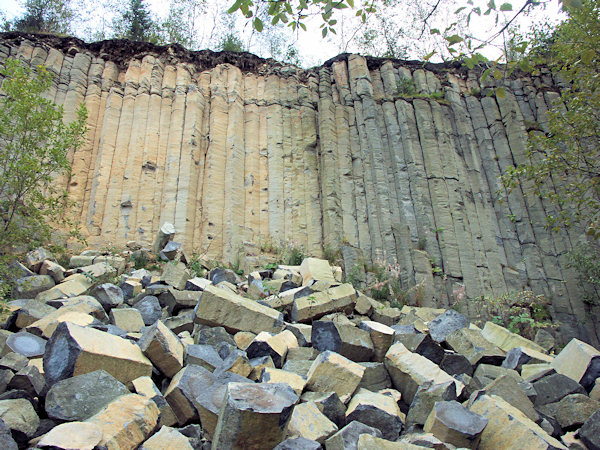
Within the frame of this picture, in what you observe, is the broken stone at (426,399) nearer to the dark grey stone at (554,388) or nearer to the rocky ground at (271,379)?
the rocky ground at (271,379)

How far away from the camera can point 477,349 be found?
18.3ft

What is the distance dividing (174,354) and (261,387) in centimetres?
144

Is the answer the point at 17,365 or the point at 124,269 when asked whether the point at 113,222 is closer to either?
the point at 124,269

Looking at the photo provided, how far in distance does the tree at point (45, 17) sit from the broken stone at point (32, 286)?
13.3m

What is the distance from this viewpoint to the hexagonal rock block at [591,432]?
3766mm

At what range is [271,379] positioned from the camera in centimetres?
425

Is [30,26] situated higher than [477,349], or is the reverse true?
[30,26]

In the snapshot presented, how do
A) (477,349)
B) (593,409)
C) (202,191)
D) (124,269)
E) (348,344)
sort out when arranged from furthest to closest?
1. (202,191)
2. (124,269)
3. (477,349)
4. (348,344)
5. (593,409)

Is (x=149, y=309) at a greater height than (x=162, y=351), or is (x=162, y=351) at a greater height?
(x=149, y=309)

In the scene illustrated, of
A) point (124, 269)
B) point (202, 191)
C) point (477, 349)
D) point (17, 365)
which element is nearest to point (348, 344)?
point (477, 349)

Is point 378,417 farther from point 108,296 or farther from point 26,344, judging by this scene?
point 108,296

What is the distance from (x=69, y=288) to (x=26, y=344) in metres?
2.68

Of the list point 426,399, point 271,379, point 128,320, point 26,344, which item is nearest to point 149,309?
point 128,320

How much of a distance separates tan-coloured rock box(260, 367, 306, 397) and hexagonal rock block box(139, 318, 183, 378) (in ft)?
2.86
